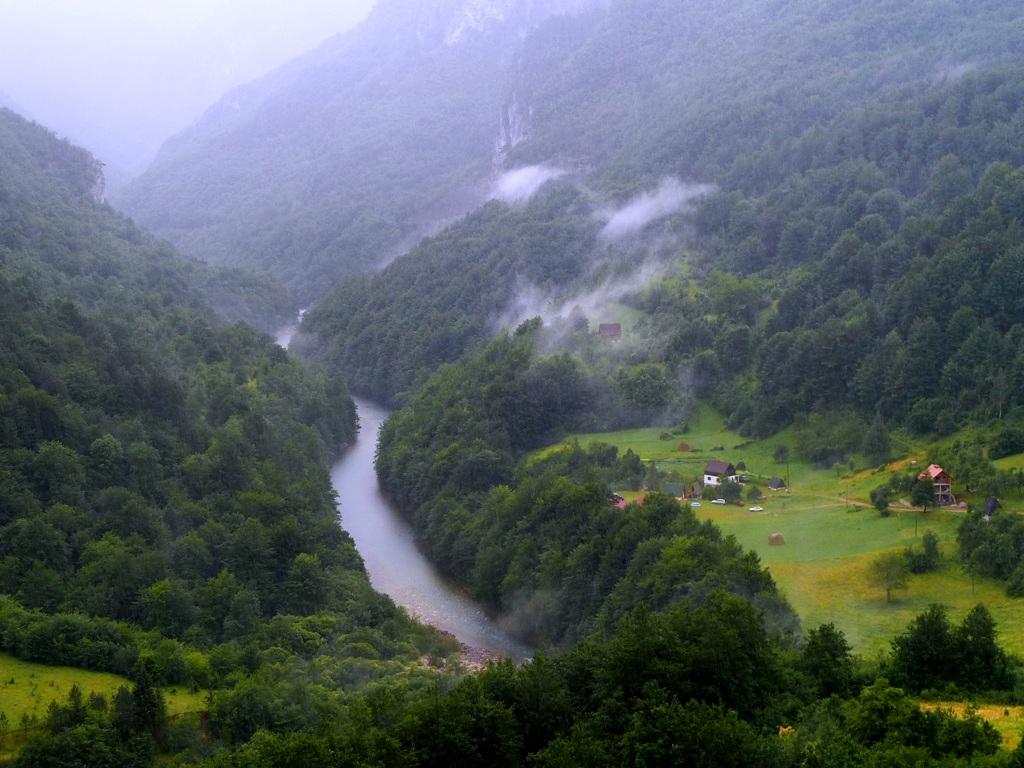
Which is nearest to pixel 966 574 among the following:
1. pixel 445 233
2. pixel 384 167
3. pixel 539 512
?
pixel 539 512

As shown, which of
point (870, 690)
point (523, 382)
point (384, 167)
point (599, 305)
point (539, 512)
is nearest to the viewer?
point (870, 690)

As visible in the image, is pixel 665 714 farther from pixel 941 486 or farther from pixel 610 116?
pixel 610 116

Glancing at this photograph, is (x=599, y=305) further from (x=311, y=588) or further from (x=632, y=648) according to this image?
(x=632, y=648)

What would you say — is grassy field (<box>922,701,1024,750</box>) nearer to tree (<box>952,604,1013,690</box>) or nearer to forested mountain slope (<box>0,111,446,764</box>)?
tree (<box>952,604,1013,690</box>)

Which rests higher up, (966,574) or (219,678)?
(966,574)

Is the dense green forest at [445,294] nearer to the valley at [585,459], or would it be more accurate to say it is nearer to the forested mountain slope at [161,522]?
the valley at [585,459]

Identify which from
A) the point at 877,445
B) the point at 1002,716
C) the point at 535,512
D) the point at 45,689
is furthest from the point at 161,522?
the point at 1002,716

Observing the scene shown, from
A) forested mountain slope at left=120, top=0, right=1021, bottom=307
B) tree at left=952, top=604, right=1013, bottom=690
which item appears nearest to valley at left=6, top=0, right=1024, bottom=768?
tree at left=952, top=604, right=1013, bottom=690
